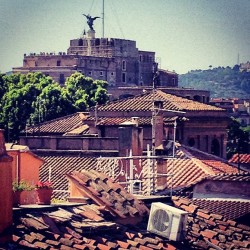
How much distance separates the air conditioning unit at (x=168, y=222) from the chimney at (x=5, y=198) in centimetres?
259

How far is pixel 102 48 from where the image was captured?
10150cm

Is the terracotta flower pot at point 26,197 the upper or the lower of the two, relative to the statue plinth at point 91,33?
lower

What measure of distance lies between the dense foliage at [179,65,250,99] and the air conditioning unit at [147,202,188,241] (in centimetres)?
10459

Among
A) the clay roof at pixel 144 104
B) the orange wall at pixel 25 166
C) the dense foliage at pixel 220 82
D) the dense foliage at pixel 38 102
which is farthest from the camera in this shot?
the dense foliage at pixel 220 82

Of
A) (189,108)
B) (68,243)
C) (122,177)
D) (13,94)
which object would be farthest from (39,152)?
(13,94)

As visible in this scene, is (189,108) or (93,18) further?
(93,18)

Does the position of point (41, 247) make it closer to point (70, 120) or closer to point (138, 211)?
point (138, 211)

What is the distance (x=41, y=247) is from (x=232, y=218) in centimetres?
606

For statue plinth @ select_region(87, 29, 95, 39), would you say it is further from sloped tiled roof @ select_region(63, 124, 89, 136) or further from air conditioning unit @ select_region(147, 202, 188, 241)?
air conditioning unit @ select_region(147, 202, 188, 241)

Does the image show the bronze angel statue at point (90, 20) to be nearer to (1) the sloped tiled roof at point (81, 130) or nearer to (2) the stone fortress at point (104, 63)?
(2) the stone fortress at point (104, 63)

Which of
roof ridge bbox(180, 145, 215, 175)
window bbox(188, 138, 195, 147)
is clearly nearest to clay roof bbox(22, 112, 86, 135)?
window bbox(188, 138, 195, 147)

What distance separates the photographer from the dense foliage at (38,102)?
58656 millimetres

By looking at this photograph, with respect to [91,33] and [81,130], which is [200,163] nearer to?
[81,130]

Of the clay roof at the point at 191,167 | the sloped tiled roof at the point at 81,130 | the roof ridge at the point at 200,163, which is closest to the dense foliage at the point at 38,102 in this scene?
the sloped tiled roof at the point at 81,130
